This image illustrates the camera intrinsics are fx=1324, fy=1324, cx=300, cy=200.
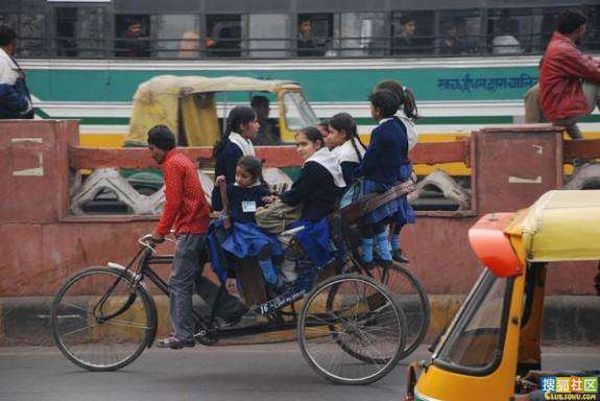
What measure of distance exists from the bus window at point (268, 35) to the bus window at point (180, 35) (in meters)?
0.68

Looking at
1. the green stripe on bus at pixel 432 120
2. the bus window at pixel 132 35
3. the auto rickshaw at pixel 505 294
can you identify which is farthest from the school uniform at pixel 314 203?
the bus window at pixel 132 35

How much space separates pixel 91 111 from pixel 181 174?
9134 mm

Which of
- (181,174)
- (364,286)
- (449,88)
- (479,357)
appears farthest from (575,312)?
(449,88)

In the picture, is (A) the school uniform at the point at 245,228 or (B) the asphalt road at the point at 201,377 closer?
(B) the asphalt road at the point at 201,377

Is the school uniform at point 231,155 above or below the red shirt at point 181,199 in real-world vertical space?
above

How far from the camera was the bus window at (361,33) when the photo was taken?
651 inches

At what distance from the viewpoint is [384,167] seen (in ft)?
27.4

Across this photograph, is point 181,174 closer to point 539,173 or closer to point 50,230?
point 50,230

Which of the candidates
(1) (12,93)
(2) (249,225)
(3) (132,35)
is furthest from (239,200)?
(3) (132,35)

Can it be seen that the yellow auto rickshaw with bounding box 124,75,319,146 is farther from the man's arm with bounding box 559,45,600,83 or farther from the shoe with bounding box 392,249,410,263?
the shoe with bounding box 392,249,410,263

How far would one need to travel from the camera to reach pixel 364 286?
317 inches

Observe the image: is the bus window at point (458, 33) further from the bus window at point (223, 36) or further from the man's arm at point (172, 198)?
the man's arm at point (172, 198)

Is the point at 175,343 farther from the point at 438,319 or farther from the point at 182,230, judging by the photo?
the point at 438,319

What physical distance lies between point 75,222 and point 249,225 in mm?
2214
